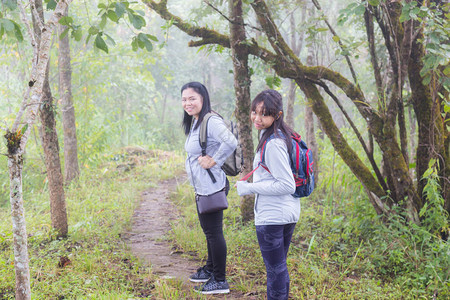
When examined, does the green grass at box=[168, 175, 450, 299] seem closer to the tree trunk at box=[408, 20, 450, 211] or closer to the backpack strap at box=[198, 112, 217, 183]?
the tree trunk at box=[408, 20, 450, 211]

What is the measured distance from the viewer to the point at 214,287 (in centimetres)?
320

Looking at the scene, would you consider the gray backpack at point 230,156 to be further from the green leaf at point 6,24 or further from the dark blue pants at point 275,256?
the green leaf at point 6,24

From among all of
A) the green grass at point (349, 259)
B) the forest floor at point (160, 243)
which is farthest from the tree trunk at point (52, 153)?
the green grass at point (349, 259)

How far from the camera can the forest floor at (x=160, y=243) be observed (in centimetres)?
370

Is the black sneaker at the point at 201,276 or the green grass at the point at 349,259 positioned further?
the black sneaker at the point at 201,276

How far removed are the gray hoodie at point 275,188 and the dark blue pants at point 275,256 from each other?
0.21ft

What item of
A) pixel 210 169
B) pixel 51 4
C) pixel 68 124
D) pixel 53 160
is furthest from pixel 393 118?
pixel 68 124

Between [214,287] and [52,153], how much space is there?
2598mm

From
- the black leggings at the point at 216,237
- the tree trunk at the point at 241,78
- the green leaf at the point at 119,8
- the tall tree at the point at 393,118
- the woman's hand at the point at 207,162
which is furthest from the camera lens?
the tree trunk at the point at 241,78

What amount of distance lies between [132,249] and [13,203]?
228cm

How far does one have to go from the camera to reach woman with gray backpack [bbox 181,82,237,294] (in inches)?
→ 119

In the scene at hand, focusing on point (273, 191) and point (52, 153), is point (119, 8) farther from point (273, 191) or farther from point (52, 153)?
point (52, 153)

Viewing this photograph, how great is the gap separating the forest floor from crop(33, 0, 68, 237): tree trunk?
0.96 metres

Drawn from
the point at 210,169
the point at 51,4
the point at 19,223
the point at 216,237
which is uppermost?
the point at 51,4
